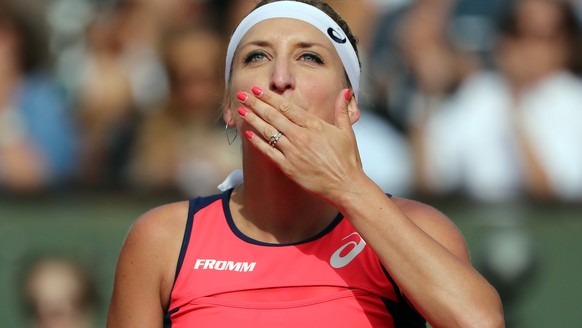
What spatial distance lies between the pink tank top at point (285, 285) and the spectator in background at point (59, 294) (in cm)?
310

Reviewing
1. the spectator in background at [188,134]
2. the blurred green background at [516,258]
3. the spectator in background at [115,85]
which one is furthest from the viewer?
the spectator in background at [115,85]

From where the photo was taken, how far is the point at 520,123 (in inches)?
245

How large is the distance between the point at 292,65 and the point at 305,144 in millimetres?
339

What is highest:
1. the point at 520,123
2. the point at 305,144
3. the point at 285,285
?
the point at 305,144

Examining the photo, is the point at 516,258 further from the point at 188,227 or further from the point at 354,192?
the point at 354,192

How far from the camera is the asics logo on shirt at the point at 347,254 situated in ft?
9.41

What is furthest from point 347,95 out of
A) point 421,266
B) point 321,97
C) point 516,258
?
point 516,258

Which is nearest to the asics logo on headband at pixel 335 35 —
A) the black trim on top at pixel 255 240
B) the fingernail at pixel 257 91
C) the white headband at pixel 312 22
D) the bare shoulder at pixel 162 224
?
the white headband at pixel 312 22

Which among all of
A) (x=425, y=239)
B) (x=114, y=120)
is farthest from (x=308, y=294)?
(x=114, y=120)

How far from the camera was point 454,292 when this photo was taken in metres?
2.55

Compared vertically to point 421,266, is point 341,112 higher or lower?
higher

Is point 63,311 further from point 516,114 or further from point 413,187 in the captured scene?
point 516,114

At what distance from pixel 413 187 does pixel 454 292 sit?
351 cm

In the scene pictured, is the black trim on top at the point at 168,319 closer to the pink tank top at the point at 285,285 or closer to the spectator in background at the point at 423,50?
the pink tank top at the point at 285,285
